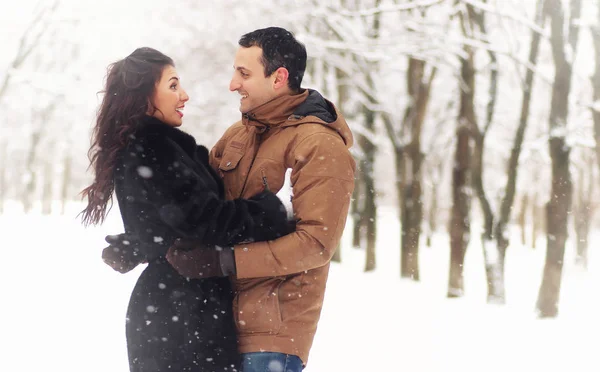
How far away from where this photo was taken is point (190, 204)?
104 inches

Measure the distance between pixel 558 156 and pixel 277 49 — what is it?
28.2 ft

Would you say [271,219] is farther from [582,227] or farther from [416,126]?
[582,227]

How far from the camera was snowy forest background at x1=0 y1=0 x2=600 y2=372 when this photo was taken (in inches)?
387

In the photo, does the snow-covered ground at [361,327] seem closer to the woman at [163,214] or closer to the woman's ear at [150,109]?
the woman at [163,214]

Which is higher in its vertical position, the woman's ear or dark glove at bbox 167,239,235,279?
the woman's ear

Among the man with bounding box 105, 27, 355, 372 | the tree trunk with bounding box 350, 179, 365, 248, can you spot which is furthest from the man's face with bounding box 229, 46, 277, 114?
the tree trunk with bounding box 350, 179, 365, 248

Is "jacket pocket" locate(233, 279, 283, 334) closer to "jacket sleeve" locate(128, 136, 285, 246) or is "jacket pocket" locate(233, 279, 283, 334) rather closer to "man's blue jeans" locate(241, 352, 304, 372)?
"man's blue jeans" locate(241, 352, 304, 372)

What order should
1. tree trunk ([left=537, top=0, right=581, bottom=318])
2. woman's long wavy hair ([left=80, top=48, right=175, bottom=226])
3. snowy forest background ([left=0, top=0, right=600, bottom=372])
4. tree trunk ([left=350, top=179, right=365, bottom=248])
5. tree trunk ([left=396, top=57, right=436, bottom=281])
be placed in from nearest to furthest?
woman's long wavy hair ([left=80, top=48, right=175, bottom=226])
snowy forest background ([left=0, top=0, right=600, bottom=372])
tree trunk ([left=537, top=0, right=581, bottom=318])
tree trunk ([left=396, top=57, right=436, bottom=281])
tree trunk ([left=350, top=179, right=365, bottom=248])

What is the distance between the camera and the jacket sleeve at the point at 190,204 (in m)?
2.64

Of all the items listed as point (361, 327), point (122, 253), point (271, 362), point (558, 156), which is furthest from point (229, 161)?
point (558, 156)

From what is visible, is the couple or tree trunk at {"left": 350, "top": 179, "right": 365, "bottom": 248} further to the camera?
tree trunk at {"left": 350, "top": 179, "right": 365, "bottom": 248}

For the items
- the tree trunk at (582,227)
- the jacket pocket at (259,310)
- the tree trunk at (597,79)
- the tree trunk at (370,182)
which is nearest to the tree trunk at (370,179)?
the tree trunk at (370,182)

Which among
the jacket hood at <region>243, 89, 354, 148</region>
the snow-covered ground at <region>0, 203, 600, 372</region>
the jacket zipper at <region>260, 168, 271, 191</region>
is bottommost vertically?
the snow-covered ground at <region>0, 203, 600, 372</region>

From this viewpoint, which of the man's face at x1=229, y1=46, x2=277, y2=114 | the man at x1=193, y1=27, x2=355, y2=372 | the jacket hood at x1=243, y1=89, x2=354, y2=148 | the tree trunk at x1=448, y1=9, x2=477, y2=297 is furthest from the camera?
the tree trunk at x1=448, y1=9, x2=477, y2=297
